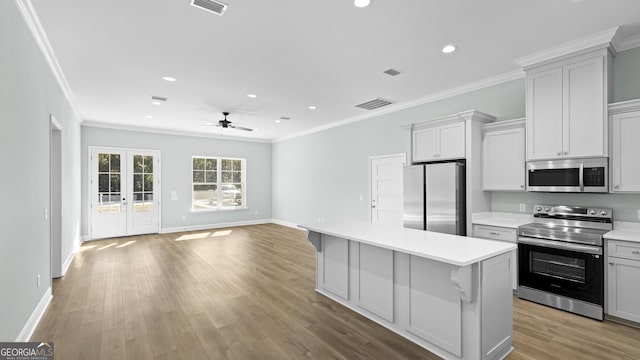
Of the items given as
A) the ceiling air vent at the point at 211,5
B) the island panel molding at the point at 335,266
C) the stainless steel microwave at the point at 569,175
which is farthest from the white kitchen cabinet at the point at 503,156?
the ceiling air vent at the point at 211,5

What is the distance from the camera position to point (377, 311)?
2895 mm

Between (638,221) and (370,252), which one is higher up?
(638,221)

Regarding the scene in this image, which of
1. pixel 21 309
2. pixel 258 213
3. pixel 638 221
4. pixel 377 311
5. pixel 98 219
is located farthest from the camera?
pixel 258 213

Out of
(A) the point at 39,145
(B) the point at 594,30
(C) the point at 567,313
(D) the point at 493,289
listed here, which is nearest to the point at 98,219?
(A) the point at 39,145

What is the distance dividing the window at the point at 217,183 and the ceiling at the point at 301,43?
370cm

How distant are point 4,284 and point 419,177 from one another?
4.63 metres

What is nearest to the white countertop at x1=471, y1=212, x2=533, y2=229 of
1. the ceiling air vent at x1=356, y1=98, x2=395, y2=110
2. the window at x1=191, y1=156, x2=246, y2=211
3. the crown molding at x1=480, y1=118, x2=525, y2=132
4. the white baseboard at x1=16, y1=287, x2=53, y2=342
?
the crown molding at x1=480, y1=118, x2=525, y2=132

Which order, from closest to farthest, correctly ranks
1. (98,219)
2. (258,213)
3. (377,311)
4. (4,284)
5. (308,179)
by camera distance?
(4,284)
(377,311)
(98,219)
(308,179)
(258,213)

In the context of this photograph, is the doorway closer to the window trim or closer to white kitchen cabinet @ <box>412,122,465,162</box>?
the window trim

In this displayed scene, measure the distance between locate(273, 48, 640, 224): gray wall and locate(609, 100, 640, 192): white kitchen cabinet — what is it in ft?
1.05

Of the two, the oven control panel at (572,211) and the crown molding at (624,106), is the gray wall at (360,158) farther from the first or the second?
the crown molding at (624,106)

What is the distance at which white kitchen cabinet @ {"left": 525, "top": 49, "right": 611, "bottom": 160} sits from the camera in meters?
3.11

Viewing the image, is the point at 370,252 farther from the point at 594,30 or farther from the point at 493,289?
the point at 594,30

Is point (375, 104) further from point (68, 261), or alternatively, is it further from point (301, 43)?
point (68, 261)
